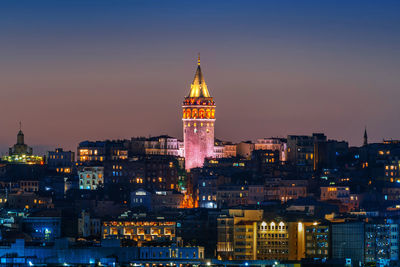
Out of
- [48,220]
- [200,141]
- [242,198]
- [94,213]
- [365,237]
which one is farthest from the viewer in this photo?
[200,141]

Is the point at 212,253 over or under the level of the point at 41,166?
under

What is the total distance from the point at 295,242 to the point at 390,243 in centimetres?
510

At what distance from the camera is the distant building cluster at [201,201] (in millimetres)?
89750

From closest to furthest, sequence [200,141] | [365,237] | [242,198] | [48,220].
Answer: [365,237]
[48,220]
[242,198]
[200,141]

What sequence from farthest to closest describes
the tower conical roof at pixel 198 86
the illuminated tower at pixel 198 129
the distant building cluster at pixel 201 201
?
the tower conical roof at pixel 198 86 → the illuminated tower at pixel 198 129 → the distant building cluster at pixel 201 201

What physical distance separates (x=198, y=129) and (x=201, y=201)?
1201 centimetres

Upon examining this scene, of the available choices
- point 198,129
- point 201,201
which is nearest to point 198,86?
point 198,129

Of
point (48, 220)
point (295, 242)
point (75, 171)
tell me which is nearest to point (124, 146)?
point (75, 171)

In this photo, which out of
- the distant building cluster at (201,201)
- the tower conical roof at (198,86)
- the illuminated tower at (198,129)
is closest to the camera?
the distant building cluster at (201,201)

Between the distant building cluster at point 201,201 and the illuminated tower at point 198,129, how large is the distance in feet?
0.24

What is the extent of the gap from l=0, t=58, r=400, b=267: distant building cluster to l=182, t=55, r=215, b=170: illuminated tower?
0.24 ft

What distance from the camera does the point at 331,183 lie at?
393 ft

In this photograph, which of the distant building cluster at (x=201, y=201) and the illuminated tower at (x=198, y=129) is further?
the illuminated tower at (x=198, y=129)

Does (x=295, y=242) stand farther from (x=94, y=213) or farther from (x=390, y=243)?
(x=94, y=213)
